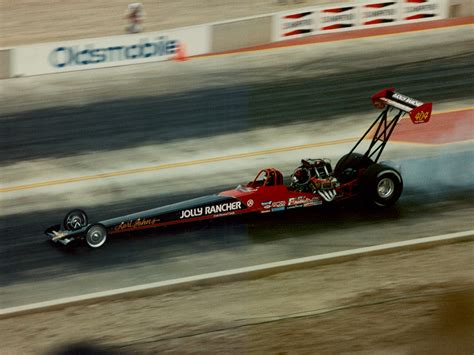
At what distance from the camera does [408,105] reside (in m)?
18.5

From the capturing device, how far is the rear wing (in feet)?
59.7

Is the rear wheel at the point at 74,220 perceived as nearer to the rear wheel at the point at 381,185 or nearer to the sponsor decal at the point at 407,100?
the rear wheel at the point at 381,185

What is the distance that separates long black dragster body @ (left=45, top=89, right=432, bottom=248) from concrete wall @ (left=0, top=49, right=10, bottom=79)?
1168 centimetres

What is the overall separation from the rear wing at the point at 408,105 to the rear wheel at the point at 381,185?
1221 millimetres

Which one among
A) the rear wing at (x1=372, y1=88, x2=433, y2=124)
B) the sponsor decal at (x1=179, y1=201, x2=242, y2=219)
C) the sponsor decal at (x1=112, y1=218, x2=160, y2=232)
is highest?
the rear wing at (x1=372, y1=88, x2=433, y2=124)

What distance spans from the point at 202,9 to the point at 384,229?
16.7 metres

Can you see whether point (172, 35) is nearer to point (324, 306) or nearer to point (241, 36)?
point (241, 36)

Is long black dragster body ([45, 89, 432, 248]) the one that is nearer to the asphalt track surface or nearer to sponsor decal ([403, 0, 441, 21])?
the asphalt track surface

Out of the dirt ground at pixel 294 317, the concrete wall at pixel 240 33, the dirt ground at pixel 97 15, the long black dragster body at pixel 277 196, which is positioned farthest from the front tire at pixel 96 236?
the dirt ground at pixel 97 15

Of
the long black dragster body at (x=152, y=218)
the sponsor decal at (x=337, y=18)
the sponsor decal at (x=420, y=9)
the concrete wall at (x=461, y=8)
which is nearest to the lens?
the long black dragster body at (x=152, y=218)

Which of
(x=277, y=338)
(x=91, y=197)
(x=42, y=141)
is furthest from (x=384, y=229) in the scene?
(x=42, y=141)

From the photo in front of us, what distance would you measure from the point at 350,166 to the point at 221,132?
237 inches

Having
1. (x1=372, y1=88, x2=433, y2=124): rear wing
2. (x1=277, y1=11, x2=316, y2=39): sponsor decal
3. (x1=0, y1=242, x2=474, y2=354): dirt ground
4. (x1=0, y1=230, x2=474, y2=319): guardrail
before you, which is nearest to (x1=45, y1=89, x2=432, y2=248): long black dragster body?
(x1=372, y1=88, x2=433, y2=124): rear wing

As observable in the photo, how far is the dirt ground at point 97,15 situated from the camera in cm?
3033
